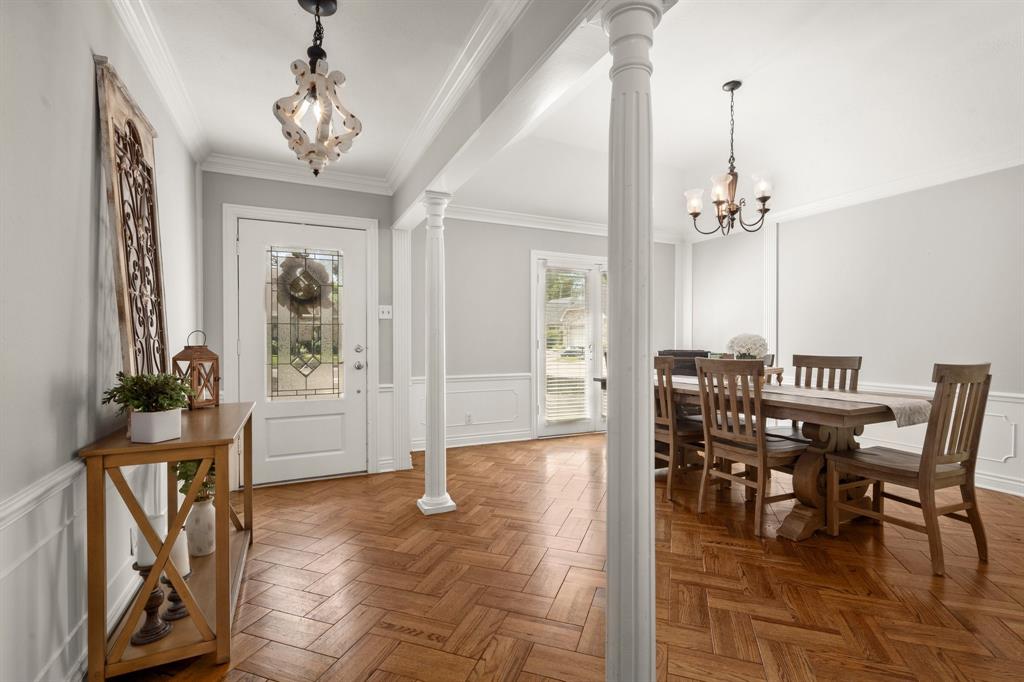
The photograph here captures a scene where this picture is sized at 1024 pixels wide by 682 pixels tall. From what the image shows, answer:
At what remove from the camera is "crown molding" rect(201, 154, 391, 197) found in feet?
12.0

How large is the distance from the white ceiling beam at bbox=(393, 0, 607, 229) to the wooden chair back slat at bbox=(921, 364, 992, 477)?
2147 mm

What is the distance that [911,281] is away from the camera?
155 inches

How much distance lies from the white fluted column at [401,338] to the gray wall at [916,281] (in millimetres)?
3751

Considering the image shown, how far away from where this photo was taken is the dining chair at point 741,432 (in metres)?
2.75

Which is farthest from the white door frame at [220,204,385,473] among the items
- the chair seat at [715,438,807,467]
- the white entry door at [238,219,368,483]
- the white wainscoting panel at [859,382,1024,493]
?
the white wainscoting panel at [859,382,1024,493]

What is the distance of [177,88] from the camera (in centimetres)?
262

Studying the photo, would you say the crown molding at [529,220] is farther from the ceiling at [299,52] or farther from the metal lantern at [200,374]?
the metal lantern at [200,374]

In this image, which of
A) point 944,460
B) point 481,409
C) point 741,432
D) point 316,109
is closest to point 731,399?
point 741,432

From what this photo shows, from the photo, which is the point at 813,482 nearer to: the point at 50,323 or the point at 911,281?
the point at 911,281

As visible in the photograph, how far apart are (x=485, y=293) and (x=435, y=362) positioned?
6.70 ft

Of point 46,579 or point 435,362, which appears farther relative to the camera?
point 435,362

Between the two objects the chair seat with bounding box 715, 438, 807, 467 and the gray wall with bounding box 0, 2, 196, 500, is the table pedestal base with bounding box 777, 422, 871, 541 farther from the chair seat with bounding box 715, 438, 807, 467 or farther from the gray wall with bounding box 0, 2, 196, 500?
the gray wall with bounding box 0, 2, 196, 500

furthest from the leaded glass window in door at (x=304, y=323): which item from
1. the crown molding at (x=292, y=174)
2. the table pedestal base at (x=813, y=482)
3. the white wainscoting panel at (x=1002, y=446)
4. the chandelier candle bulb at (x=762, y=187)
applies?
the white wainscoting panel at (x=1002, y=446)

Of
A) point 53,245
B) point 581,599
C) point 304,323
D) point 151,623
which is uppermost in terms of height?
point 53,245
